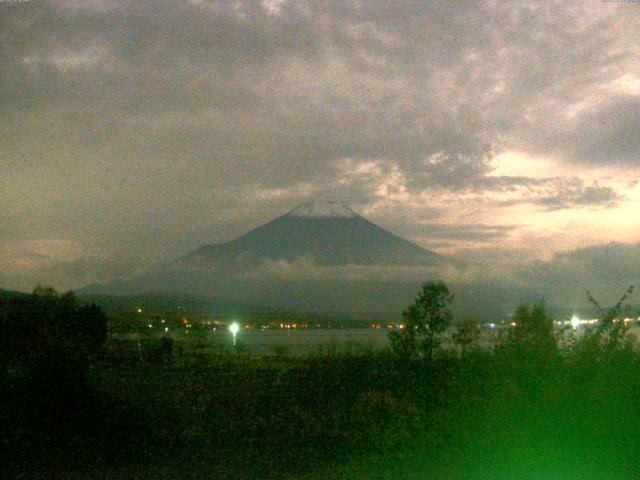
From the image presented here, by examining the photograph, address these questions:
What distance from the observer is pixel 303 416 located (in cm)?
1168

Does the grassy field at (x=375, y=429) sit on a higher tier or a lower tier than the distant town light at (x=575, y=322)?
lower

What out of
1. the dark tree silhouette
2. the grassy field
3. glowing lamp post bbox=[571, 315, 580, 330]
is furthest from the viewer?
the dark tree silhouette

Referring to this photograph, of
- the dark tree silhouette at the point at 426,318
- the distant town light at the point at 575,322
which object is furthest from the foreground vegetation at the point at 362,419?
the dark tree silhouette at the point at 426,318

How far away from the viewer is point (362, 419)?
11.2 metres

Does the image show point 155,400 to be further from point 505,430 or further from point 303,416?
point 505,430

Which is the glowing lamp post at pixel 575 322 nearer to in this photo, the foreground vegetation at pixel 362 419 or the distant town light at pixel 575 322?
the distant town light at pixel 575 322

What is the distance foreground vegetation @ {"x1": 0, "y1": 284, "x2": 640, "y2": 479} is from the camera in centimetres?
930

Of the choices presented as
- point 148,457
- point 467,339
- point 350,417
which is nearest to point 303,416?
→ point 350,417

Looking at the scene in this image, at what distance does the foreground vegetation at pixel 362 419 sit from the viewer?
30.5 feet

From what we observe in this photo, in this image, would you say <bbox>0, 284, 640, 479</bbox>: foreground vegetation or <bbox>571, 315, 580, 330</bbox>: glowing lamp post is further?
<bbox>571, 315, 580, 330</bbox>: glowing lamp post

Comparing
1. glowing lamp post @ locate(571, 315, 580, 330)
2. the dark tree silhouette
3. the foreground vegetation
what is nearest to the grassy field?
the foreground vegetation

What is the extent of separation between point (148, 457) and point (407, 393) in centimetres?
470

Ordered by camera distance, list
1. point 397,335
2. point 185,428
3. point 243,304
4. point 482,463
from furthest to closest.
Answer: point 243,304, point 397,335, point 185,428, point 482,463

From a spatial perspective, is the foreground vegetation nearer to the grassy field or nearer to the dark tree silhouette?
the grassy field
